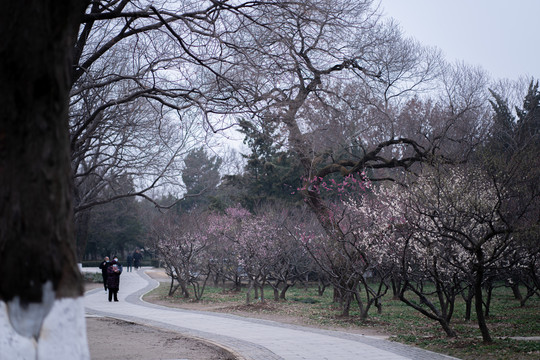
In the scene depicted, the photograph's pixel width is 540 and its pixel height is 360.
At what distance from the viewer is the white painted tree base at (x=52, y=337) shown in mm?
3297

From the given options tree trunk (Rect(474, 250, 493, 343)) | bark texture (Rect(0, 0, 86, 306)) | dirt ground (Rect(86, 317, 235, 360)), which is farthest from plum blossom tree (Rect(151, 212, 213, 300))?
bark texture (Rect(0, 0, 86, 306))

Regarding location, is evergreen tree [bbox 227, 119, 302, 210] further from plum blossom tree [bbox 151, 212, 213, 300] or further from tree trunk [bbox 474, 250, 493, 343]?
tree trunk [bbox 474, 250, 493, 343]

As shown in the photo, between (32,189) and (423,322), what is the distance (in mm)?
12800

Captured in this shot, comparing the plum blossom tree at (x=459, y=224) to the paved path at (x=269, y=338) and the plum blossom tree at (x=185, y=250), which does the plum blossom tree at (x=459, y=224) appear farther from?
the plum blossom tree at (x=185, y=250)

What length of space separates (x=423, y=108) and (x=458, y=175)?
13.4 meters

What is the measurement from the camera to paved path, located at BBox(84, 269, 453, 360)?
9.10 metres

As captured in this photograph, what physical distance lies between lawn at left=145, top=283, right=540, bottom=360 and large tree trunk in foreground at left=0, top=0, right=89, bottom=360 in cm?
734

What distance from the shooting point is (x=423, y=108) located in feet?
86.9

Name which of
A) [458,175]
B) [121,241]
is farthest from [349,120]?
[121,241]

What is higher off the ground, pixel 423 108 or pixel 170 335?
pixel 423 108

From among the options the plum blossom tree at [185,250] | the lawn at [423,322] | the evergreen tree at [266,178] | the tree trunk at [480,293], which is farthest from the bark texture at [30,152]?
the evergreen tree at [266,178]

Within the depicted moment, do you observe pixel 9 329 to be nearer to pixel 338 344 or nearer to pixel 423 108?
pixel 338 344

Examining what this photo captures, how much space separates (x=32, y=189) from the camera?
3.36 metres

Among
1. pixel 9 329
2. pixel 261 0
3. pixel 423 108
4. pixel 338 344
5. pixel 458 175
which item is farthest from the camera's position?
pixel 423 108
